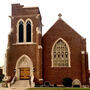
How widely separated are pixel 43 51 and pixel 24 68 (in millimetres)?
4083

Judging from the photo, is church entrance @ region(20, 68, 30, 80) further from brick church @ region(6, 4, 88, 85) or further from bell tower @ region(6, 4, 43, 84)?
bell tower @ region(6, 4, 43, 84)

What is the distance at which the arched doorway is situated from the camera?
121ft

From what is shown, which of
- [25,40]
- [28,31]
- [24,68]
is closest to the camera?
[24,68]

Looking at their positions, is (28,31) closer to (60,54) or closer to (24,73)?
(60,54)

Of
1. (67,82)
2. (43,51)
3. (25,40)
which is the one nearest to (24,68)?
(43,51)

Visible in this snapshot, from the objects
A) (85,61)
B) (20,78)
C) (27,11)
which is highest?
(27,11)

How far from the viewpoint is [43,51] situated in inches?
1471

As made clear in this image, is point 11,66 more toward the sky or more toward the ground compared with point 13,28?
more toward the ground

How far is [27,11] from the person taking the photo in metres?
38.1

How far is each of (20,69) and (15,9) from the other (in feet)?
32.2

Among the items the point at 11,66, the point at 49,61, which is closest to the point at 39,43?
the point at 49,61

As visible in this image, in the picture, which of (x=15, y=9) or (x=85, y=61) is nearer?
(x=85, y=61)

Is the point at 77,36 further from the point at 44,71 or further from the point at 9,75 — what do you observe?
the point at 9,75

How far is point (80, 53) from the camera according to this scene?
3662 centimetres
